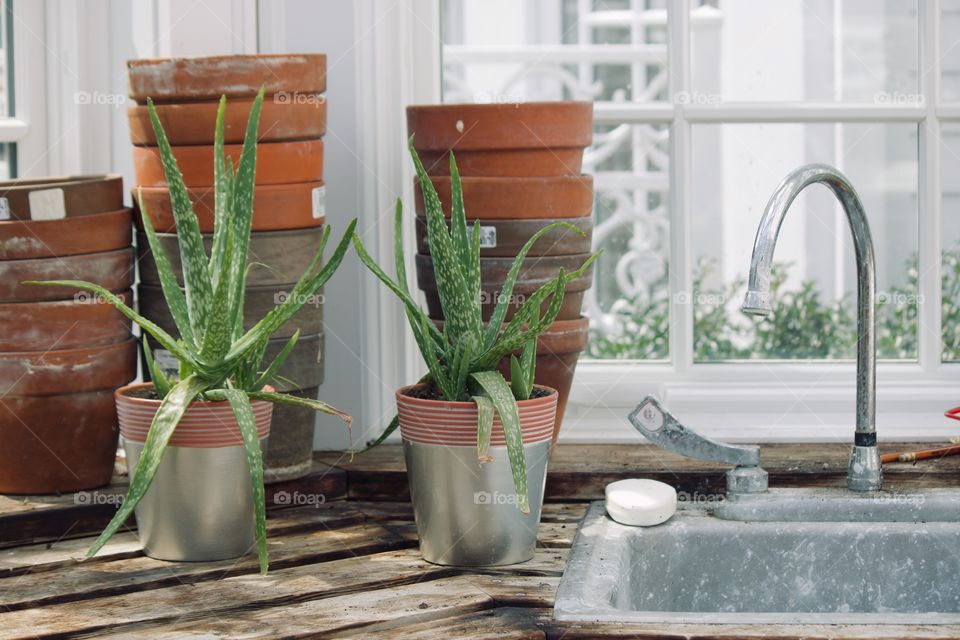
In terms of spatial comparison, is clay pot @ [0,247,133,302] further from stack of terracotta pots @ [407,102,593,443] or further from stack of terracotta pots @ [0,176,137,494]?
stack of terracotta pots @ [407,102,593,443]

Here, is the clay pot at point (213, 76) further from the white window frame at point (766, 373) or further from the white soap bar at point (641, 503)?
the white soap bar at point (641, 503)

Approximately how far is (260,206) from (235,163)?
0.23 ft

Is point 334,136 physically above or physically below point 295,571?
above

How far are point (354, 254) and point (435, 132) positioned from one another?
0.28 metres

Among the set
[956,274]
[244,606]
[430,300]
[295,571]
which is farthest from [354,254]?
[956,274]

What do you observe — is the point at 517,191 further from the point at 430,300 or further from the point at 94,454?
the point at 94,454

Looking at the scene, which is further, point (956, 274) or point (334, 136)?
point (956, 274)

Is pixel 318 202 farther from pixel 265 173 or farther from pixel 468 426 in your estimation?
pixel 468 426

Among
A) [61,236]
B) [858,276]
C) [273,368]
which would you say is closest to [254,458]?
[273,368]

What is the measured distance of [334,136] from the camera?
6.29 ft

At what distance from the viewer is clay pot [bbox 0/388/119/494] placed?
1647 mm

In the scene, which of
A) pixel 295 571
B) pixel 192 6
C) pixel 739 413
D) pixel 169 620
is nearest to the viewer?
pixel 169 620

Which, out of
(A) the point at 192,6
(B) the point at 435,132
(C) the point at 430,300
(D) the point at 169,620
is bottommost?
(D) the point at 169,620

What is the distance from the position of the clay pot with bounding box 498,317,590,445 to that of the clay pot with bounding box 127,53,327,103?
49 centimetres
